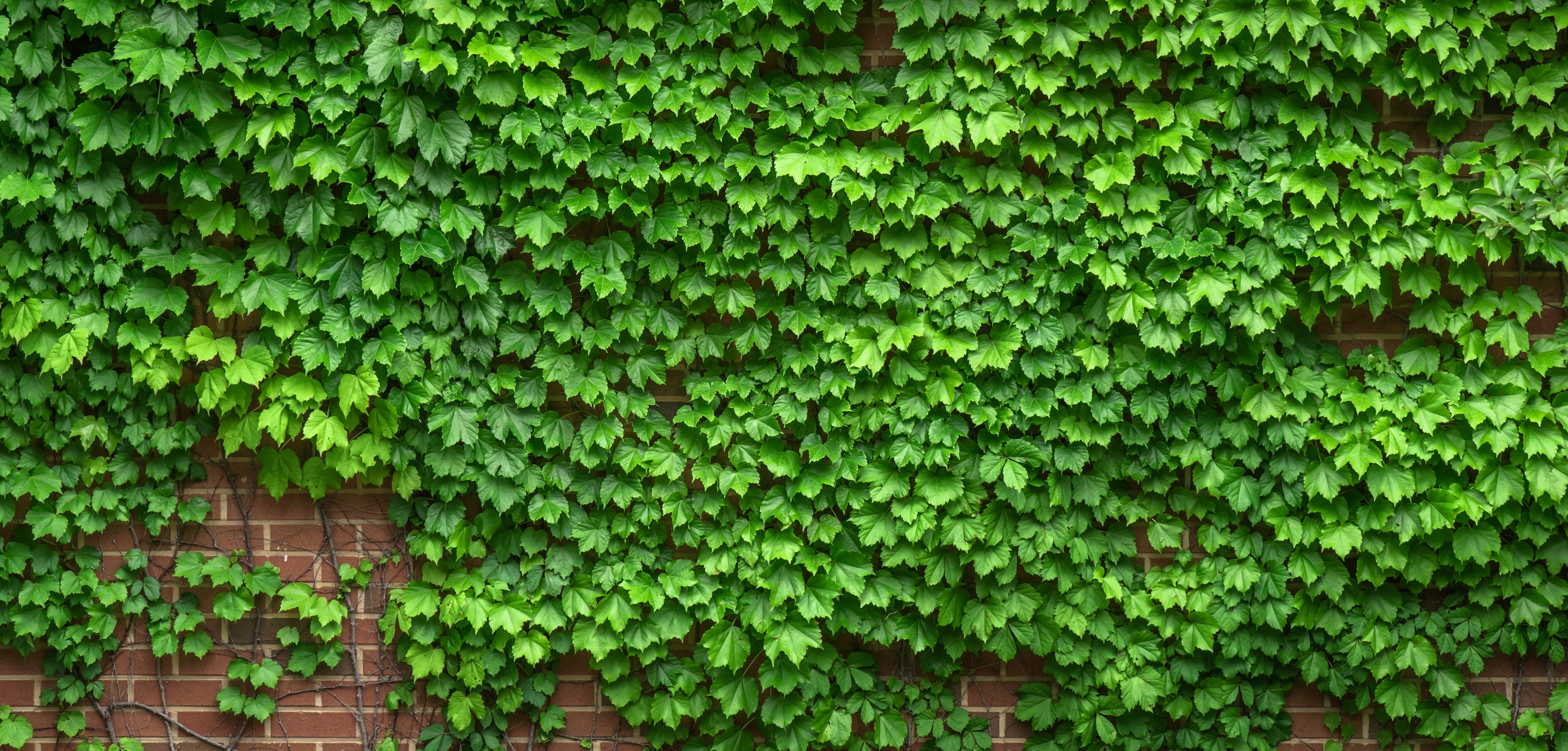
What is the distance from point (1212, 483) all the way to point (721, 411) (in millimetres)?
1542

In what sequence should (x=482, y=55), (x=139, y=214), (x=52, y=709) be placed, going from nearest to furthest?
(x=482, y=55)
(x=139, y=214)
(x=52, y=709)

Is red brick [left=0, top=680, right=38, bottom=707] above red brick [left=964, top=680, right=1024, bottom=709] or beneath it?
above

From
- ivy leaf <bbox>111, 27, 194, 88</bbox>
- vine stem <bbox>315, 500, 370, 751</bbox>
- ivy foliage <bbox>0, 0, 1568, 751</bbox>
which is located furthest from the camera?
vine stem <bbox>315, 500, 370, 751</bbox>

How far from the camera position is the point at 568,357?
297cm

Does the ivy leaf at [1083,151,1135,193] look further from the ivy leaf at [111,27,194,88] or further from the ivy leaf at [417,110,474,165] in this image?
the ivy leaf at [111,27,194,88]

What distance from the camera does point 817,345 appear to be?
2.97 metres

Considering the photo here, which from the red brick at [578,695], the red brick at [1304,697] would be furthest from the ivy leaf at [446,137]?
the red brick at [1304,697]

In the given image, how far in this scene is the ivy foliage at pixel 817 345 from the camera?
285 cm

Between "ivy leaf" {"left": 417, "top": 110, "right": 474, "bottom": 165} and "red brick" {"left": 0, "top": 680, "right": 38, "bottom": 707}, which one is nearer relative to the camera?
"ivy leaf" {"left": 417, "top": 110, "right": 474, "bottom": 165}

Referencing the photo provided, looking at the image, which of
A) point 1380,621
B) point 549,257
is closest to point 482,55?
point 549,257

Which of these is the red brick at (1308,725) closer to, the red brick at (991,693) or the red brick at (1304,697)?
the red brick at (1304,697)

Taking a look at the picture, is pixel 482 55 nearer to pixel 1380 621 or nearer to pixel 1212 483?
pixel 1212 483

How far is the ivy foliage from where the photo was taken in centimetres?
285

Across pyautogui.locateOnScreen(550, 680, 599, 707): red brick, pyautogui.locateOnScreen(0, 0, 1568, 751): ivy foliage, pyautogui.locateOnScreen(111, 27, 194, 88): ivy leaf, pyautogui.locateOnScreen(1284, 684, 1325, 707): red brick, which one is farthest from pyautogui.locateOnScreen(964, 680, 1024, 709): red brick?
pyautogui.locateOnScreen(111, 27, 194, 88): ivy leaf
